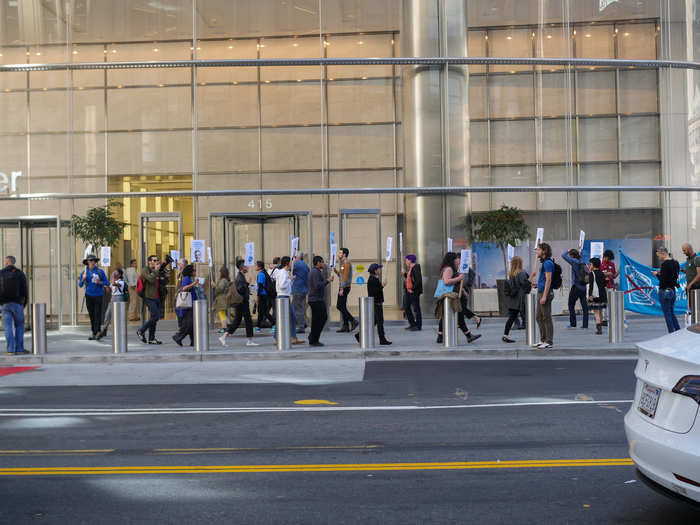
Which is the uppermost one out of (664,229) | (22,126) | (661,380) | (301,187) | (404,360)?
(22,126)

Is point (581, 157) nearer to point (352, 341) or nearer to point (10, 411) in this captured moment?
point (352, 341)

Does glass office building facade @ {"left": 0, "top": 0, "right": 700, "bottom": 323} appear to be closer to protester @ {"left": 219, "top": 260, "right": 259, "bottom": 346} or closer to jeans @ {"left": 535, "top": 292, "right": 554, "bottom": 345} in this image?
protester @ {"left": 219, "top": 260, "right": 259, "bottom": 346}

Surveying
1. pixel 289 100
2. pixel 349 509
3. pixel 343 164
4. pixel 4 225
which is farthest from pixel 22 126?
pixel 349 509

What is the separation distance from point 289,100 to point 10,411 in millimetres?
14025

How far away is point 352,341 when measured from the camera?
16234mm

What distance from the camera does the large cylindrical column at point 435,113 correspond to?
21.1 metres

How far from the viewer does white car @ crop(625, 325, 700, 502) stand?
13.1ft

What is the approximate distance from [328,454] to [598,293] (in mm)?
11988

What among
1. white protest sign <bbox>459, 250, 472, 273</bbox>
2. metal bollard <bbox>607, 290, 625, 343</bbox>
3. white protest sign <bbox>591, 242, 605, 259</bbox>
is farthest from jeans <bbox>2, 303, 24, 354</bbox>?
white protest sign <bbox>591, 242, 605, 259</bbox>

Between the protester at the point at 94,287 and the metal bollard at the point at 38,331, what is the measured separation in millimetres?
2529

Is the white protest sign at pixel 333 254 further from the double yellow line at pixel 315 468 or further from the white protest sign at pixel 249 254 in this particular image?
the double yellow line at pixel 315 468

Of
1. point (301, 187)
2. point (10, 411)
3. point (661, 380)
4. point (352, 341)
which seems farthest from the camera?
point (301, 187)

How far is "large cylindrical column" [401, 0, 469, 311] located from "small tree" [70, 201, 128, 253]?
798 cm

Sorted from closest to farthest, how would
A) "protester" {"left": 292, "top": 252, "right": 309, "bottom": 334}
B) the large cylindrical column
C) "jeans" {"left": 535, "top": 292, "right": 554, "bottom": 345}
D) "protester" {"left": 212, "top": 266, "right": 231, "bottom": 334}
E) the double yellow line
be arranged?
the double yellow line < "jeans" {"left": 535, "top": 292, "right": 554, "bottom": 345} < "protester" {"left": 212, "top": 266, "right": 231, "bottom": 334} < "protester" {"left": 292, "top": 252, "right": 309, "bottom": 334} < the large cylindrical column
